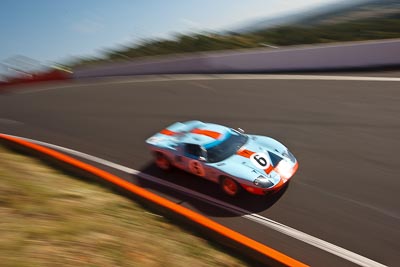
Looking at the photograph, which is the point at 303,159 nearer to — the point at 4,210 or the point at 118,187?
the point at 118,187

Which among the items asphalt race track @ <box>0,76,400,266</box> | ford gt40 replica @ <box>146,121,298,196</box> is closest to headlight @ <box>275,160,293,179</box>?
ford gt40 replica @ <box>146,121,298,196</box>

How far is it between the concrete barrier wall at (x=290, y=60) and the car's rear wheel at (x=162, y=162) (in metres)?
8.58

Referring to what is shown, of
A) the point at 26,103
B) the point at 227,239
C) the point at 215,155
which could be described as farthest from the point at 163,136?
the point at 26,103

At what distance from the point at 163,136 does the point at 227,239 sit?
3.63 metres

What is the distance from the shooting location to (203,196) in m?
7.37

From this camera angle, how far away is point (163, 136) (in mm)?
8602

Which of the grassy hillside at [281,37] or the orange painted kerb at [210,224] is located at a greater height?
the grassy hillside at [281,37]

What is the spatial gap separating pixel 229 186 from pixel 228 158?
557 mm

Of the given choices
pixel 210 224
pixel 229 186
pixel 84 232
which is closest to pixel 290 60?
pixel 229 186

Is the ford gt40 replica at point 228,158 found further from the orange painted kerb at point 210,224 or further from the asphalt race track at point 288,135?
the orange painted kerb at point 210,224

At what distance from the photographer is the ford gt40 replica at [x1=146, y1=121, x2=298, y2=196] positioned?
6820mm

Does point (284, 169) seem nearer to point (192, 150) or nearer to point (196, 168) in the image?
point (196, 168)

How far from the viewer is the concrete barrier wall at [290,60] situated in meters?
13.5

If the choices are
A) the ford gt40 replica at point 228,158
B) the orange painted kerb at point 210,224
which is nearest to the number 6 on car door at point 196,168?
the ford gt40 replica at point 228,158
